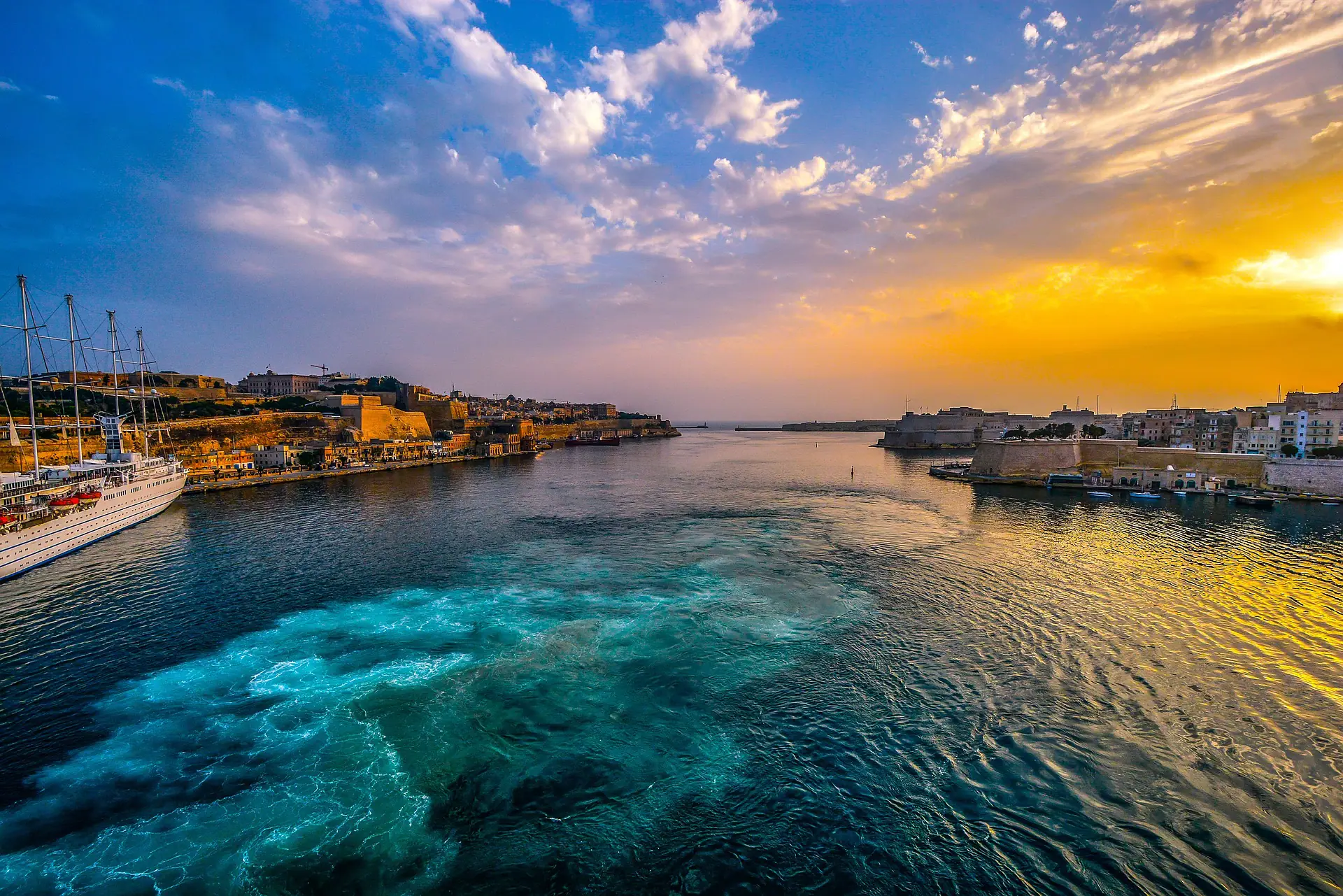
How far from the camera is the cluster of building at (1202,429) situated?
46.2 meters

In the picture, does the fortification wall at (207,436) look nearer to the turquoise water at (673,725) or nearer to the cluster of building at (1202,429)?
the turquoise water at (673,725)

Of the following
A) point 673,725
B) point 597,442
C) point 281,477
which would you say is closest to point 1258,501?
point 673,725

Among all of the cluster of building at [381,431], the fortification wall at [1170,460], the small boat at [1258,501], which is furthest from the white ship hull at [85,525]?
the fortification wall at [1170,460]

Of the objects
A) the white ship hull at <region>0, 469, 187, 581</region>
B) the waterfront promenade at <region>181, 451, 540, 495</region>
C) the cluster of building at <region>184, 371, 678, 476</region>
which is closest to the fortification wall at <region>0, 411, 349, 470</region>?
the cluster of building at <region>184, 371, 678, 476</region>

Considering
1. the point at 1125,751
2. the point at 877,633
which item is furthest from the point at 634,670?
the point at 1125,751

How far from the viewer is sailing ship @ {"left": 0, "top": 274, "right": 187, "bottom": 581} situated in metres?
19.8

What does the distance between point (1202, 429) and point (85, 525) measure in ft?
329

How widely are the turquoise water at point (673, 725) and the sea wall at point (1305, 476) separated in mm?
25497

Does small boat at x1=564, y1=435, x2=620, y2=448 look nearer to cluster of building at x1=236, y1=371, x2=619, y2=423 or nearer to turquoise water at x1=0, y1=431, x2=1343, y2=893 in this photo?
cluster of building at x1=236, y1=371, x2=619, y2=423

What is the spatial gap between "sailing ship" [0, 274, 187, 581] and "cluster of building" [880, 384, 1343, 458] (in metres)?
74.9

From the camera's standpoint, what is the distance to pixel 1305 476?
1470 inches

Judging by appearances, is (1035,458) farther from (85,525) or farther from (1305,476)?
(85,525)

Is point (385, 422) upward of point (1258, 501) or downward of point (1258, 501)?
upward

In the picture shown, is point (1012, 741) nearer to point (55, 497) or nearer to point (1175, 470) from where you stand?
point (55, 497)
